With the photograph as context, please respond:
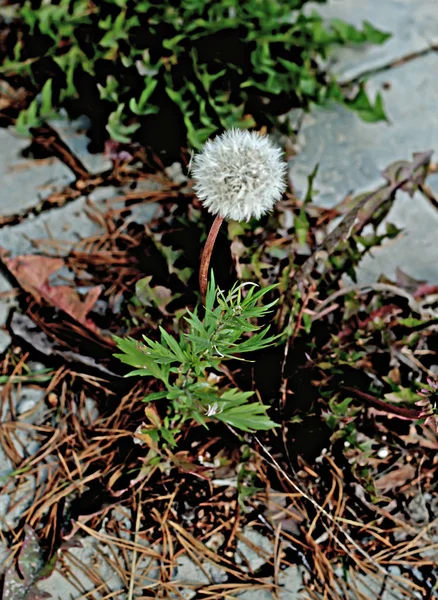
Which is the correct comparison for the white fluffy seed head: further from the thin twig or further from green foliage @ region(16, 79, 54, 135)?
green foliage @ region(16, 79, 54, 135)

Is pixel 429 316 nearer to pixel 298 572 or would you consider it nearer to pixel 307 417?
pixel 307 417

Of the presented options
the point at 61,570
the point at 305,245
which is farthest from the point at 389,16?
the point at 61,570

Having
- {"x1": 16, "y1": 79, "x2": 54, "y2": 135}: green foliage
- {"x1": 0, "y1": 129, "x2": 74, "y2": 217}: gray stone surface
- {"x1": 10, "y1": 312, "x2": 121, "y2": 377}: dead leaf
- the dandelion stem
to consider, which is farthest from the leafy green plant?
{"x1": 16, "y1": 79, "x2": 54, "y2": 135}: green foliage

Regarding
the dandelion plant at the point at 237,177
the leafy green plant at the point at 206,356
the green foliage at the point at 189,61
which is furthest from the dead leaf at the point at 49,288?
the dandelion plant at the point at 237,177

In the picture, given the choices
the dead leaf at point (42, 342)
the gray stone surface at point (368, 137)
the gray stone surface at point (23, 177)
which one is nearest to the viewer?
the dead leaf at point (42, 342)

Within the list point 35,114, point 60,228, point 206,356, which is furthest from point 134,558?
point 35,114

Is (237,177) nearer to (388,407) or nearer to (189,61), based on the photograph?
(388,407)

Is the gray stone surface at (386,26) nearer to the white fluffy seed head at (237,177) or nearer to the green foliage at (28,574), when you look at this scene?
the white fluffy seed head at (237,177)
